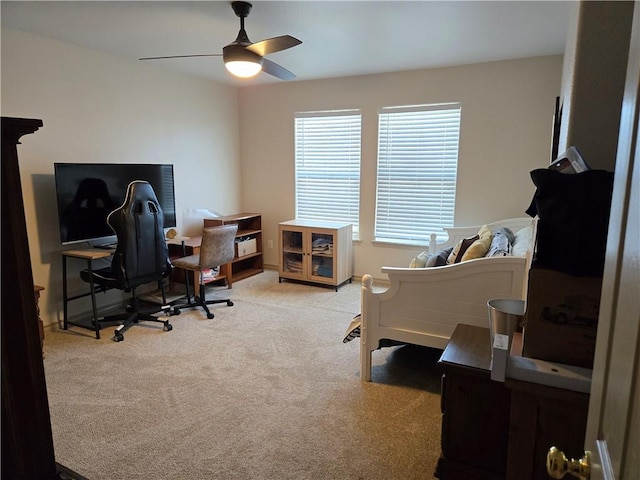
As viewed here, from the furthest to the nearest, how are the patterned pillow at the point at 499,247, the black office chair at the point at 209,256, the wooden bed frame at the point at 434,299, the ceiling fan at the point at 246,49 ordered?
the black office chair at the point at 209,256, the ceiling fan at the point at 246,49, the patterned pillow at the point at 499,247, the wooden bed frame at the point at 434,299

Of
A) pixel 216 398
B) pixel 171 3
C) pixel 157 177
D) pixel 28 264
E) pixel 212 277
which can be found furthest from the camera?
pixel 212 277

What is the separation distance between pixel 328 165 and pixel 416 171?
1.18 m

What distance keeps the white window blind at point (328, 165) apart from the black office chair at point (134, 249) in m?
2.36

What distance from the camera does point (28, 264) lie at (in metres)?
0.82

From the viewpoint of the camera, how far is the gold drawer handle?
738 mm

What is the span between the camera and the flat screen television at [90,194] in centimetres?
345

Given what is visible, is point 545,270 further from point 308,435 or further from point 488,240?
Answer: point 488,240

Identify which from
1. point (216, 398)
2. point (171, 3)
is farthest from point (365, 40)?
point (216, 398)

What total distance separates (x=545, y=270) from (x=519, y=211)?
340 cm

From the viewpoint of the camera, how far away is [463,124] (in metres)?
4.48

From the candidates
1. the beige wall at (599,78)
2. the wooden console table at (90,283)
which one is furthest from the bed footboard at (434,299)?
the wooden console table at (90,283)

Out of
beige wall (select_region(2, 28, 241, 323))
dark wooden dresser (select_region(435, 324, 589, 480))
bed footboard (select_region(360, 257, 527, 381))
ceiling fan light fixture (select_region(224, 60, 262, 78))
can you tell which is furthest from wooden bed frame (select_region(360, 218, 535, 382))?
beige wall (select_region(2, 28, 241, 323))

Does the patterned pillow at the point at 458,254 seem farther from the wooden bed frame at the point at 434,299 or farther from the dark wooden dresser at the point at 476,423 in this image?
the dark wooden dresser at the point at 476,423

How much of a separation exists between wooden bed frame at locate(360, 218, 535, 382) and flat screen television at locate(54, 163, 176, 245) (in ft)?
8.66
